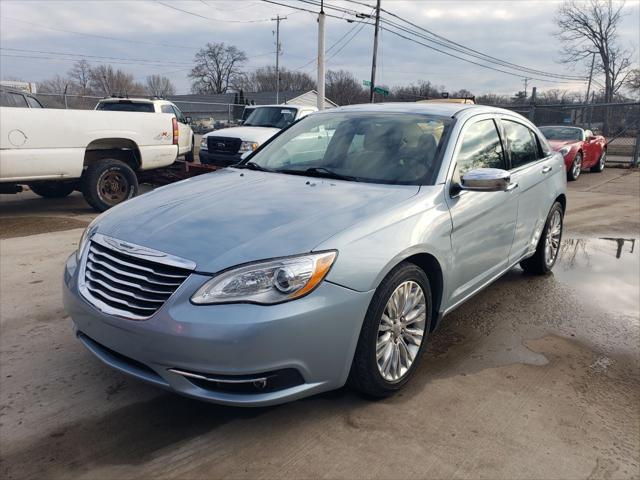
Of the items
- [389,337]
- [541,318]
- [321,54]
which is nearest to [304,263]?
[389,337]

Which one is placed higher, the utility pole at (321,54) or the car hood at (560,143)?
the utility pole at (321,54)

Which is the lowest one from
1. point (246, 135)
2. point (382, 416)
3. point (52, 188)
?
point (382, 416)

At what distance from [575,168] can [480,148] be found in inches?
495

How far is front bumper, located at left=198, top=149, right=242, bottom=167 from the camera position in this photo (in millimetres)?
11008

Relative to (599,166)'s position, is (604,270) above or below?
below

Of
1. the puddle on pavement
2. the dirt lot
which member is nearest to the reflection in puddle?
the puddle on pavement

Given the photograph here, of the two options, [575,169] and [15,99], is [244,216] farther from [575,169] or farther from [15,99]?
[575,169]

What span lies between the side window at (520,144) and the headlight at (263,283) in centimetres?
268

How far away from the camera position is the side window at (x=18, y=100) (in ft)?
23.9

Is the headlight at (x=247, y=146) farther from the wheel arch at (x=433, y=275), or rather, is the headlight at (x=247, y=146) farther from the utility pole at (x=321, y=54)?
the utility pole at (x=321, y=54)

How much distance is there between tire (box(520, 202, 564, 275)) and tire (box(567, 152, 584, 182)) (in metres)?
10.2

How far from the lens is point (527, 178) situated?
14.6ft

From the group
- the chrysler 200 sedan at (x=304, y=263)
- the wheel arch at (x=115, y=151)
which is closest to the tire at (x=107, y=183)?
the wheel arch at (x=115, y=151)

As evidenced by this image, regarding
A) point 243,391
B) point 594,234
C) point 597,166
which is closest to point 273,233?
point 243,391
